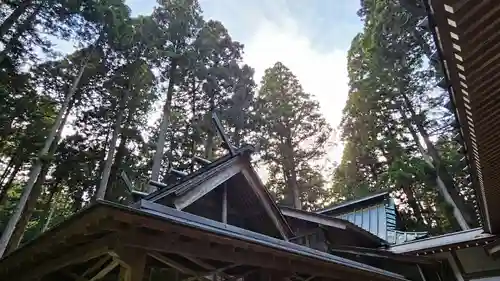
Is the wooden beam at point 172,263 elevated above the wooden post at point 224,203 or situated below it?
below

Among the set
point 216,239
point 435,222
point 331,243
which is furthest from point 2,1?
point 435,222

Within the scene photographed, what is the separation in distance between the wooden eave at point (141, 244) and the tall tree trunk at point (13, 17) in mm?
9546

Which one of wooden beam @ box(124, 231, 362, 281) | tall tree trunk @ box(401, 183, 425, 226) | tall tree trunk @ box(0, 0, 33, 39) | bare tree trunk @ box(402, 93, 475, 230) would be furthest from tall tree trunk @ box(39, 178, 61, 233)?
tall tree trunk @ box(401, 183, 425, 226)

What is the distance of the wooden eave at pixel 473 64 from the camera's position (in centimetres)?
257

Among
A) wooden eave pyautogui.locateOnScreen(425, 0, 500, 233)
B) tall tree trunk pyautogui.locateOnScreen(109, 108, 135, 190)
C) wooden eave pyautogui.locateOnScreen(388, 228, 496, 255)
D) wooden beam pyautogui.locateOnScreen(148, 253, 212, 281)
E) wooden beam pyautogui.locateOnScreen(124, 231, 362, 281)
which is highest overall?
tall tree trunk pyautogui.locateOnScreen(109, 108, 135, 190)

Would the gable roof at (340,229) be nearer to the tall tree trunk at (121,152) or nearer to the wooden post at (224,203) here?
the wooden post at (224,203)

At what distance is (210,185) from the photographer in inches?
264

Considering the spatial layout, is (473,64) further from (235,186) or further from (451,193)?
(451,193)

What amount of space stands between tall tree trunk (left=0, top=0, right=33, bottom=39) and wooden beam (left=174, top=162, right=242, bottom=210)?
9799 mm

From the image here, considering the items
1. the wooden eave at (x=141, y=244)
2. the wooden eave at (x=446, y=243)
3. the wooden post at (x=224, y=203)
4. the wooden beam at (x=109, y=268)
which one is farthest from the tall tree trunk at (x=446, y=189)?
the wooden beam at (x=109, y=268)

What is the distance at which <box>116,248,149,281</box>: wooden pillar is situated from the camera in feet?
12.3

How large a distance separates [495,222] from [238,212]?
17.8 feet

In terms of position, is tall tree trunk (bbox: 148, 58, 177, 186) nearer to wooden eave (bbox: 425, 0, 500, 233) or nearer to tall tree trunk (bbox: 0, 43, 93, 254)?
tall tree trunk (bbox: 0, 43, 93, 254)

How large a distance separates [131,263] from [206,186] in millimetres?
2853
